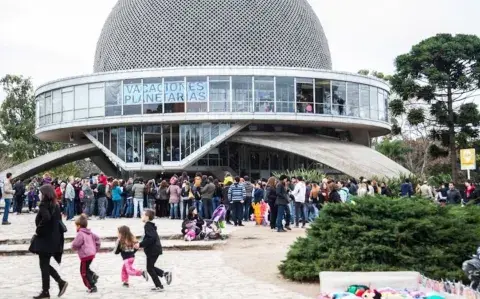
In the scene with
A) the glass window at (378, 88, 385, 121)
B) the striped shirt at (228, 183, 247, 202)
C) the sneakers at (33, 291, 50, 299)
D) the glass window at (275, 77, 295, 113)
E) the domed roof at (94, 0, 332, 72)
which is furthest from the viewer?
the glass window at (378, 88, 385, 121)

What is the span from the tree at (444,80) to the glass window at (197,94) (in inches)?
388

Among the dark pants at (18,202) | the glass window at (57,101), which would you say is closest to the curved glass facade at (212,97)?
the glass window at (57,101)

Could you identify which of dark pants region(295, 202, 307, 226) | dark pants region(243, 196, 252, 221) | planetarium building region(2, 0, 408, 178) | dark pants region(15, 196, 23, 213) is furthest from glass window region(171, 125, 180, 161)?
dark pants region(295, 202, 307, 226)

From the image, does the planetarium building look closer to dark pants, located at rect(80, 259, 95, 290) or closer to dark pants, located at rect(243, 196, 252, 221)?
dark pants, located at rect(243, 196, 252, 221)

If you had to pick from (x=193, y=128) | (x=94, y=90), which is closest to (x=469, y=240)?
(x=193, y=128)

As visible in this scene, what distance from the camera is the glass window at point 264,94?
1117 inches

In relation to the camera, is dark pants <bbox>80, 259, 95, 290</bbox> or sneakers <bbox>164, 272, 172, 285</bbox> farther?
sneakers <bbox>164, 272, 172, 285</bbox>

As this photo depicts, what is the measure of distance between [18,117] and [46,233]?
146 ft

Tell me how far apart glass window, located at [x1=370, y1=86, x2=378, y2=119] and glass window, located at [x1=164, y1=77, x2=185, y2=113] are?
9.68m

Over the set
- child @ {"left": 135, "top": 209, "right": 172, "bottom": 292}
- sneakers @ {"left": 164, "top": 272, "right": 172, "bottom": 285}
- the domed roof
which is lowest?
sneakers @ {"left": 164, "top": 272, "right": 172, "bottom": 285}

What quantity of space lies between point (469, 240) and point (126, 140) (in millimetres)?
23339

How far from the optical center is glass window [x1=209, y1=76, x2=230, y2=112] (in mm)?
27859

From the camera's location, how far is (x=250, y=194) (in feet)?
51.6

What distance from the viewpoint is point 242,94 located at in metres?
28.3
